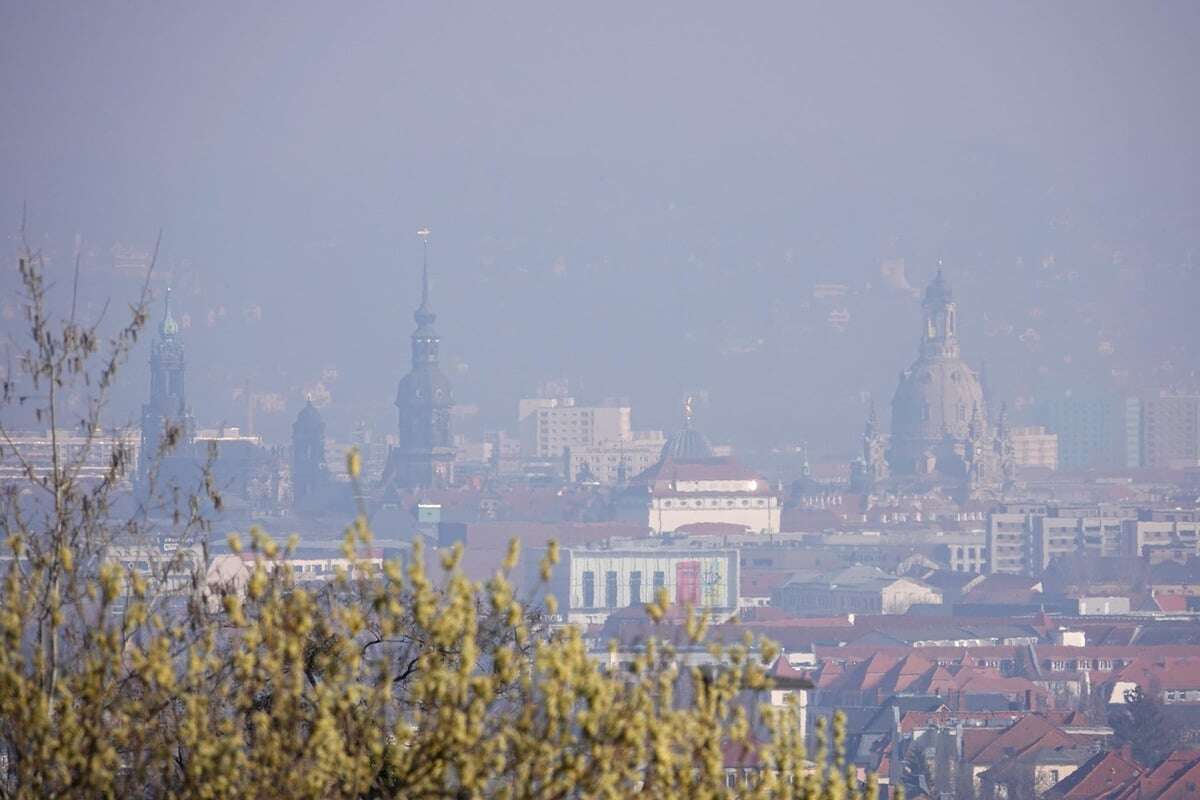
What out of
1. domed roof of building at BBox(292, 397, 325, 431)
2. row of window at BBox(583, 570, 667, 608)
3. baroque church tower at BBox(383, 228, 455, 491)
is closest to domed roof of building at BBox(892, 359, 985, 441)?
baroque church tower at BBox(383, 228, 455, 491)

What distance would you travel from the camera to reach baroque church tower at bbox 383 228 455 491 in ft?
368

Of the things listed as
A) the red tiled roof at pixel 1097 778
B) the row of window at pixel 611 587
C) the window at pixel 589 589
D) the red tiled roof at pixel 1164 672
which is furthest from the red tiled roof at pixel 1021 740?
the window at pixel 589 589

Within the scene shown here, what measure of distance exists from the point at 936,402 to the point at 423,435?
21.2m

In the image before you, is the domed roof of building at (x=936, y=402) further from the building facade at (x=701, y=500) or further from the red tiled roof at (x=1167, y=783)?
the red tiled roof at (x=1167, y=783)

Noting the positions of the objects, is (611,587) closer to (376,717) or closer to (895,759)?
(895,759)

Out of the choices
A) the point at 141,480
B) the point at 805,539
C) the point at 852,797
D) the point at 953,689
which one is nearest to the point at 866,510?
the point at 805,539

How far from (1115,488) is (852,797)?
11043cm

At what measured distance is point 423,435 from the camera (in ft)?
376

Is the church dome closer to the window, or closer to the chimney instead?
the window

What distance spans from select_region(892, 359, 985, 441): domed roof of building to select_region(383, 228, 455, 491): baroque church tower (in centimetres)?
1852

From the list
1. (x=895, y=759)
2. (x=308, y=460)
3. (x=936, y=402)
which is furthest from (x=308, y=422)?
(x=895, y=759)

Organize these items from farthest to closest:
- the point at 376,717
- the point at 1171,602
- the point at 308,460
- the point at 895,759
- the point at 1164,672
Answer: the point at 308,460 < the point at 1171,602 < the point at 1164,672 < the point at 895,759 < the point at 376,717

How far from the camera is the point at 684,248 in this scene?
635 feet

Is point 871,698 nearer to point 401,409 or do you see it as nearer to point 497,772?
point 497,772
